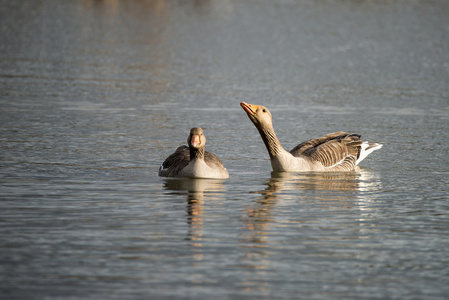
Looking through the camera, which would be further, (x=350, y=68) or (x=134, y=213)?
(x=350, y=68)

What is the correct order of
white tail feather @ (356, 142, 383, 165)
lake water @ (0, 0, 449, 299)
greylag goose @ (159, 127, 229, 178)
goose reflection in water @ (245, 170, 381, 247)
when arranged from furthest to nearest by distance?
white tail feather @ (356, 142, 383, 165) < greylag goose @ (159, 127, 229, 178) < goose reflection in water @ (245, 170, 381, 247) < lake water @ (0, 0, 449, 299)

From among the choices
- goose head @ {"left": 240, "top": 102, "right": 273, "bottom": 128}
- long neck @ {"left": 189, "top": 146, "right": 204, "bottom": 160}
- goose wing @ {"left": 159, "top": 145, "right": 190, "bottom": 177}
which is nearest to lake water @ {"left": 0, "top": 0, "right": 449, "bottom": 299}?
goose wing @ {"left": 159, "top": 145, "right": 190, "bottom": 177}

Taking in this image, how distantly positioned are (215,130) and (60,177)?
6.94 metres

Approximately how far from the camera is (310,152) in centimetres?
1825

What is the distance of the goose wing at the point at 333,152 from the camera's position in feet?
59.3

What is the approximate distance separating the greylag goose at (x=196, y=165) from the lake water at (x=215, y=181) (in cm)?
22

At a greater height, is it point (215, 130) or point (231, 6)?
point (231, 6)

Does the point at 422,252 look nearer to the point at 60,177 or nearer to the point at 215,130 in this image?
the point at 60,177

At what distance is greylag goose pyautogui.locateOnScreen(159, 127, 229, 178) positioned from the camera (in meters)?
16.1

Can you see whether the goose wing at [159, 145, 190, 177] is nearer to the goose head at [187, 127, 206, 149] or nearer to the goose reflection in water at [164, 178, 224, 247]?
the goose reflection in water at [164, 178, 224, 247]

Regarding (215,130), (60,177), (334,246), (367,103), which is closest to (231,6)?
(367,103)

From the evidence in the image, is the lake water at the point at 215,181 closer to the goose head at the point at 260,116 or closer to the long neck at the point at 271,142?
the long neck at the point at 271,142

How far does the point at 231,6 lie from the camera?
73500 mm

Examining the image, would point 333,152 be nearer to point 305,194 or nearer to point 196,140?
point 305,194
